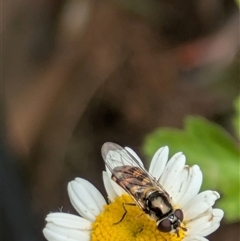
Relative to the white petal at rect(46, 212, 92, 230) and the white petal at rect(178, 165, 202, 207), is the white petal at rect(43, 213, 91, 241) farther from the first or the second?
the white petal at rect(178, 165, 202, 207)

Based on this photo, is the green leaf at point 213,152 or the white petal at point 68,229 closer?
the white petal at point 68,229

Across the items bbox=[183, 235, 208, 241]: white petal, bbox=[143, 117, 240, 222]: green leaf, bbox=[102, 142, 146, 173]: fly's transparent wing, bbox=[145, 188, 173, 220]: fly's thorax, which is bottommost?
bbox=[183, 235, 208, 241]: white petal

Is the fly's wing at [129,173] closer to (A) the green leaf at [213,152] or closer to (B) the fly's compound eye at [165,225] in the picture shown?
(B) the fly's compound eye at [165,225]

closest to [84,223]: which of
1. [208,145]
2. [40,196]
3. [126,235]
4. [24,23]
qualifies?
[126,235]

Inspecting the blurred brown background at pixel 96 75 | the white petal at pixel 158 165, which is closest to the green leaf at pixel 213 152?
the blurred brown background at pixel 96 75

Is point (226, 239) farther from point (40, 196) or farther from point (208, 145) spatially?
point (40, 196)

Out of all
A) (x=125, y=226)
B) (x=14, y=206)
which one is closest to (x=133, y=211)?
(x=125, y=226)

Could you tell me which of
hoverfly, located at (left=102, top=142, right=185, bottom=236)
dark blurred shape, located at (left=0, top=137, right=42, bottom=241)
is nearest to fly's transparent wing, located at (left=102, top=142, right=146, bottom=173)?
hoverfly, located at (left=102, top=142, right=185, bottom=236)
